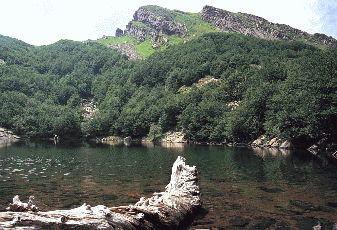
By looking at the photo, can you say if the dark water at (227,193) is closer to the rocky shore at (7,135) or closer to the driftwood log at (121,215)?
the driftwood log at (121,215)

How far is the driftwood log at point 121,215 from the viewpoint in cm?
706

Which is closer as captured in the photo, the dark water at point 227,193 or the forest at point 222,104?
the dark water at point 227,193

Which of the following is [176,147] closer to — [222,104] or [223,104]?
[222,104]

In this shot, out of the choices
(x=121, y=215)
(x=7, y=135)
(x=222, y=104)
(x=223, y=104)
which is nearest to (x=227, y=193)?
(x=121, y=215)

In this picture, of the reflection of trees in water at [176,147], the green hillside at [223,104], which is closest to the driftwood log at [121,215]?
the reflection of trees in water at [176,147]

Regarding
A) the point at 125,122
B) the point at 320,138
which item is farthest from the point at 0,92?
the point at 320,138

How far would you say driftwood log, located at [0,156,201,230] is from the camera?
7062 millimetres

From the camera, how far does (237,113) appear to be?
94250 mm

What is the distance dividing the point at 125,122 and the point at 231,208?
135 meters

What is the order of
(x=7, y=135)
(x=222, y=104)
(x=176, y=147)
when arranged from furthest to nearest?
1. (x=7, y=135)
2. (x=222, y=104)
3. (x=176, y=147)

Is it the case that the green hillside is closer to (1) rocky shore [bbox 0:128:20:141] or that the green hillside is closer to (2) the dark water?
(1) rocky shore [bbox 0:128:20:141]

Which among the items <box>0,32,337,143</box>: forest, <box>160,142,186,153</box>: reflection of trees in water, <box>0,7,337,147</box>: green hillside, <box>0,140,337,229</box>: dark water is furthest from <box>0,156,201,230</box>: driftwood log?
<box>0,32,337,143</box>: forest

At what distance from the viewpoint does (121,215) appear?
29.2 ft

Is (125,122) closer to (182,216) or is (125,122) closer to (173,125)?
(173,125)
